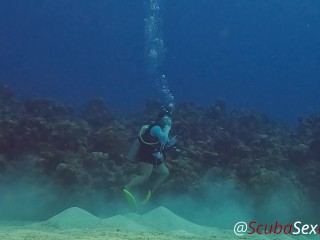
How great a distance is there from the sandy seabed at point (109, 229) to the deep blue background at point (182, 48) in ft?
154

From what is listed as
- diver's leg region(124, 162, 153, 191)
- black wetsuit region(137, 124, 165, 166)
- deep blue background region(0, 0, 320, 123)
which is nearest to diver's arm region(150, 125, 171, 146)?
black wetsuit region(137, 124, 165, 166)

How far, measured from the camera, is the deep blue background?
7544 cm

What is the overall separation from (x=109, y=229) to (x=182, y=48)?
11569cm

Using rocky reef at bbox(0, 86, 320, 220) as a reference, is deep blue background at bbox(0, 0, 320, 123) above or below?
above

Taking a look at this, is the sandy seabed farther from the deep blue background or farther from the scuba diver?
the deep blue background

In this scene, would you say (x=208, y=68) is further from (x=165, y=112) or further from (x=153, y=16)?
(x=165, y=112)

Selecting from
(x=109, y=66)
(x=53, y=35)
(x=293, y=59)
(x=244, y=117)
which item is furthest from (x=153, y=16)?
(x=293, y=59)

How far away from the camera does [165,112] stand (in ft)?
25.6

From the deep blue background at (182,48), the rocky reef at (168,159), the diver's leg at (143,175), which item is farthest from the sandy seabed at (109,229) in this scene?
the deep blue background at (182,48)

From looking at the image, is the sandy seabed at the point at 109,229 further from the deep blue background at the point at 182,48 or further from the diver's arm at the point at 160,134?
the deep blue background at the point at 182,48

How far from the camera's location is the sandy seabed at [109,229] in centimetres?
507

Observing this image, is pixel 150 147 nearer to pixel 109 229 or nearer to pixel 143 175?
pixel 143 175

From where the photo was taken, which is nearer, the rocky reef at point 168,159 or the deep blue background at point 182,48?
the rocky reef at point 168,159

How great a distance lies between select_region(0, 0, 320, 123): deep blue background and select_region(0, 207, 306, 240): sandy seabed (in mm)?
46793
